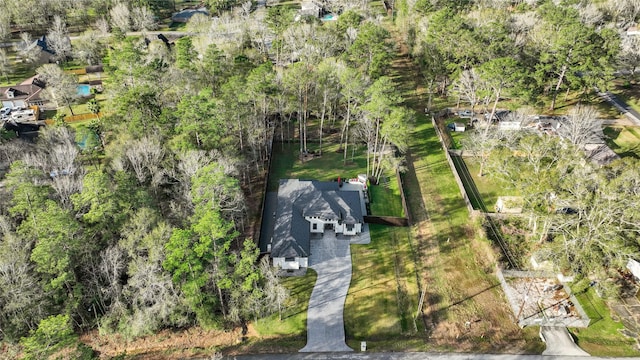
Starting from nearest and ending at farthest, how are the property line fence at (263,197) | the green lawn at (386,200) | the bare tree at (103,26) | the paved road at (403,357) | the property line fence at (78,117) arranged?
the paved road at (403,357)
the property line fence at (263,197)
the green lawn at (386,200)
the property line fence at (78,117)
the bare tree at (103,26)

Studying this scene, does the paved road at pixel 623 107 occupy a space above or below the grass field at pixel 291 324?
above

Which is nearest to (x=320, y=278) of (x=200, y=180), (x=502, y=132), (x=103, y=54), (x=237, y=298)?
(x=237, y=298)

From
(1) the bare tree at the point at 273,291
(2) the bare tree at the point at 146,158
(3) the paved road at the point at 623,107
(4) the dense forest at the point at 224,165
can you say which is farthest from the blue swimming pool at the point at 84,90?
(3) the paved road at the point at 623,107

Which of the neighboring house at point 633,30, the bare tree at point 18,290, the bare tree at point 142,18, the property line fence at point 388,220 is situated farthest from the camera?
the bare tree at point 142,18

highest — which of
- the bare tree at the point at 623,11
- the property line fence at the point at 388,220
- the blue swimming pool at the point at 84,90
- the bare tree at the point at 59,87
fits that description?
the blue swimming pool at the point at 84,90

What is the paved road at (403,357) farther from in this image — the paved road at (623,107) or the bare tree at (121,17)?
the bare tree at (121,17)

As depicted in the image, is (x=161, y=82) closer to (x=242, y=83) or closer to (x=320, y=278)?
(x=242, y=83)

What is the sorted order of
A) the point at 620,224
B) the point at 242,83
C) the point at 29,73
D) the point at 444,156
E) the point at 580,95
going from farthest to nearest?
1. the point at 29,73
2. the point at 580,95
3. the point at 444,156
4. the point at 242,83
5. the point at 620,224
